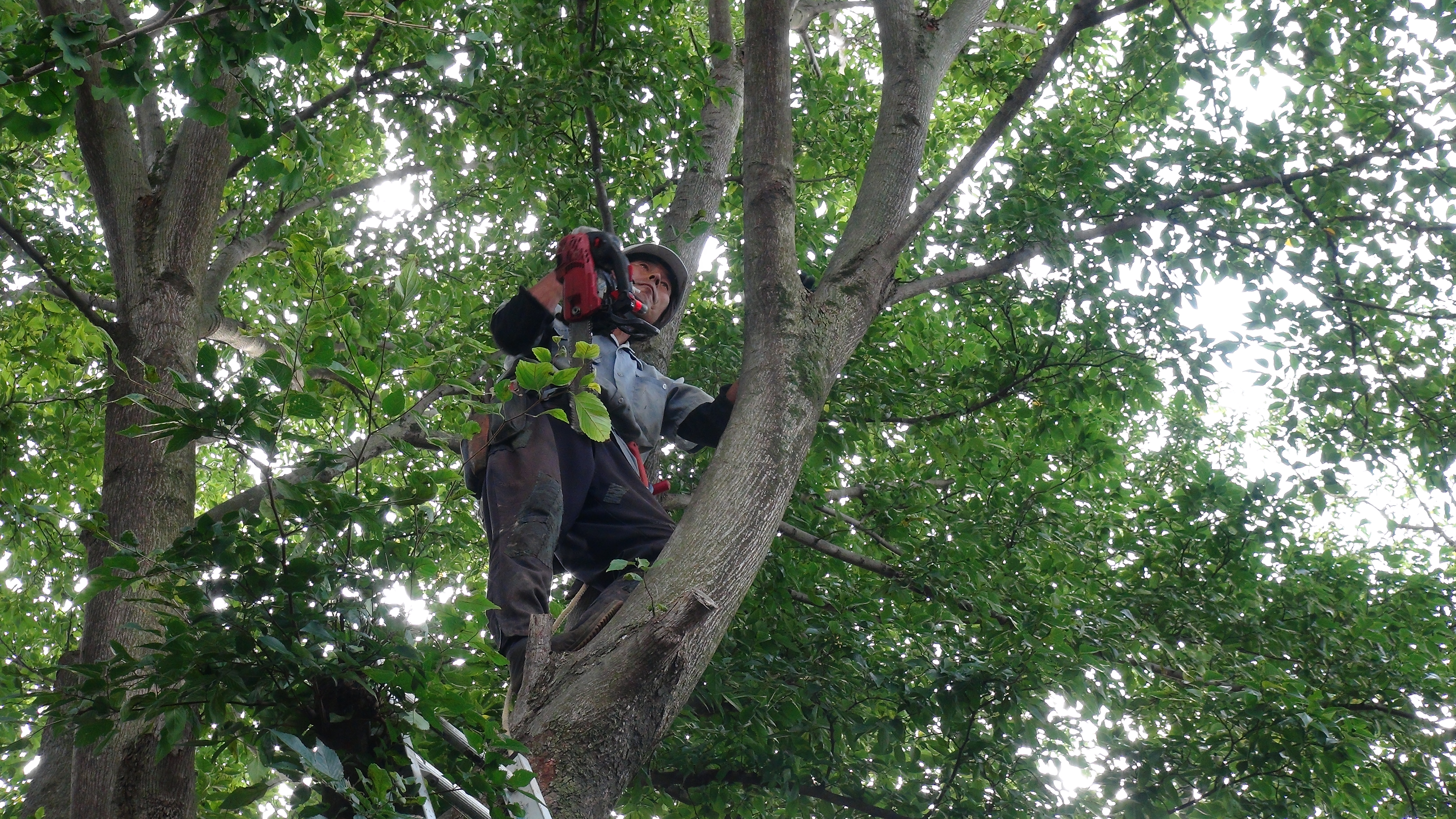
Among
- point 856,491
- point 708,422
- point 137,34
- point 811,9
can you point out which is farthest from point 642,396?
point 811,9

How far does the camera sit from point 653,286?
416cm

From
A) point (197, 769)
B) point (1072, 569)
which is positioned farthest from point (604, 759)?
point (1072, 569)

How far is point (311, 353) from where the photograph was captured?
68.1 inches

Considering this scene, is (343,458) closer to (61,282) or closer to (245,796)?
(245,796)

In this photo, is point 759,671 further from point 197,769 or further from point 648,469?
point 197,769

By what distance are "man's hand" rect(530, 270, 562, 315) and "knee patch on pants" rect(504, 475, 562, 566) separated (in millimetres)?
627

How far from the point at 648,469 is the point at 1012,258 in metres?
1.53

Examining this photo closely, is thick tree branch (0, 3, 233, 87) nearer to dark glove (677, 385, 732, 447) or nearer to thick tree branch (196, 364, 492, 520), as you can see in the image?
thick tree branch (196, 364, 492, 520)

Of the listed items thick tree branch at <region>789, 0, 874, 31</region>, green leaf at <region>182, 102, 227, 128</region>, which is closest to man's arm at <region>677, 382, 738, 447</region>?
green leaf at <region>182, 102, 227, 128</region>

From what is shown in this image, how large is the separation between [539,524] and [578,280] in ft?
2.48

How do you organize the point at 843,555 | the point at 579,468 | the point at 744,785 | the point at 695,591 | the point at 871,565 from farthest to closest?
the point at 744,785
the point at 871,565
the point at 843,555
the point at 579,468
the point at 695,591

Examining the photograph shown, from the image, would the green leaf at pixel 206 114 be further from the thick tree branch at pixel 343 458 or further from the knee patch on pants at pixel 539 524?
the knee patch on pants at pixel 539 524

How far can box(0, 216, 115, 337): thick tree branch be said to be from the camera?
12.6 feet

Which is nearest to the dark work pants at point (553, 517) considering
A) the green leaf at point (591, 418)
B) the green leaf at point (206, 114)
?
the green leaf at point (591, 418)
